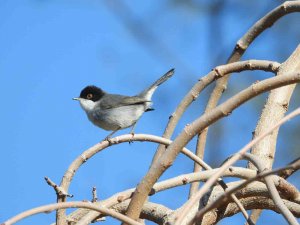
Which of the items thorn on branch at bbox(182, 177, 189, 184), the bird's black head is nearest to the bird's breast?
the bird's black head

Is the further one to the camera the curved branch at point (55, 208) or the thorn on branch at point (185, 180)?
the thorn on branch at point (185, 180)

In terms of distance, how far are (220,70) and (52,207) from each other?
4.60 ft

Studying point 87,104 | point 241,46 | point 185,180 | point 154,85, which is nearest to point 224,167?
point 185,180

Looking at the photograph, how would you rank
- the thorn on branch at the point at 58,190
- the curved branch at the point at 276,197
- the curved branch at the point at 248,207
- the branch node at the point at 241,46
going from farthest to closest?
1. the branch node at the point at 241,46
2. the curved branch at the point at 248,207
3. the thorn on branch at the point at 58,190
4. the curved branch at the point at 276,197

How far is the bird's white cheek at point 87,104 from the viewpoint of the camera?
5960 mm

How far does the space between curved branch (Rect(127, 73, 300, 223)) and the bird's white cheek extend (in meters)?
4.06

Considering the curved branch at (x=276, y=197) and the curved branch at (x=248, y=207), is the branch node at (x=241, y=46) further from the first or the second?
the curved branch at (x=276, y=197)

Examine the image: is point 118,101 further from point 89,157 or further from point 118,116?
point 89,157

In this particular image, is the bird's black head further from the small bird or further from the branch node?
the branch node

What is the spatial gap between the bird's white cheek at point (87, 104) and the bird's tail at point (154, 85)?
18.0 inches

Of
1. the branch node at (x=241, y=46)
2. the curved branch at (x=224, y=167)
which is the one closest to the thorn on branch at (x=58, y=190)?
the curved branch at (x=224, y=167)

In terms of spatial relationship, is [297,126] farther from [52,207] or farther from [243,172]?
[52,207]

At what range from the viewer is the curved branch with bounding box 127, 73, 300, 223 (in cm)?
176

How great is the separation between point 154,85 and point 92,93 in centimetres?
77
